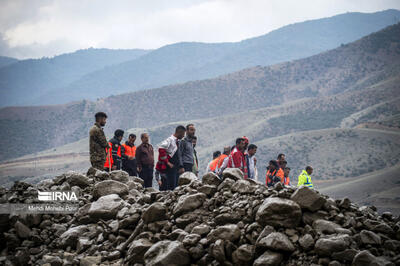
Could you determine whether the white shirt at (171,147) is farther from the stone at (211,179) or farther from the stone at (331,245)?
the stone at (331,245)

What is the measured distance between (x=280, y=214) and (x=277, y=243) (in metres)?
0.41

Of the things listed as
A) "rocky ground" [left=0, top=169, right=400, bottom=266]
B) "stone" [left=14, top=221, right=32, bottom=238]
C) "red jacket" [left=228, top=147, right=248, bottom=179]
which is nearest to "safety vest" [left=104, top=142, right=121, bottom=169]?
"rocky ground" [left=0, top=169, right=400, bottom=266]

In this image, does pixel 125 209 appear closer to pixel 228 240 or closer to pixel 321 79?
pixel 228 240

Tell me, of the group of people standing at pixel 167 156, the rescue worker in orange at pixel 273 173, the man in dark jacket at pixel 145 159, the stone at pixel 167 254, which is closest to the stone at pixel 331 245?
the stone at pixel 167 254

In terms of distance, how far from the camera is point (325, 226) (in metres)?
4.17

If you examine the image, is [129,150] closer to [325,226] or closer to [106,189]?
[106,189]

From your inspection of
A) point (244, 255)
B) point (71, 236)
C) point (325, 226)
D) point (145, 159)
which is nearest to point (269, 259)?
point (244, 255)

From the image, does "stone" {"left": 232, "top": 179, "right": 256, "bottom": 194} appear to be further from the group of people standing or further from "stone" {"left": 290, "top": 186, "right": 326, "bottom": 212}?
the group of people standing

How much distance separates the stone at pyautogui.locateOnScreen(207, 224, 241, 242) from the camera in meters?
4.40

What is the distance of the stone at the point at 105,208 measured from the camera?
5.85m

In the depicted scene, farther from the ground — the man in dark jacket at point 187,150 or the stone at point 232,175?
the man in dark jacket at point 187,150

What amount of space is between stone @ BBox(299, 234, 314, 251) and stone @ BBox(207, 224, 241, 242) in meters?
0.73

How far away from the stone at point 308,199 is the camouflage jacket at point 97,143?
4.87m

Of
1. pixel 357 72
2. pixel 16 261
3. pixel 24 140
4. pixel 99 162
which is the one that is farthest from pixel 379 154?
pixel 24 140
